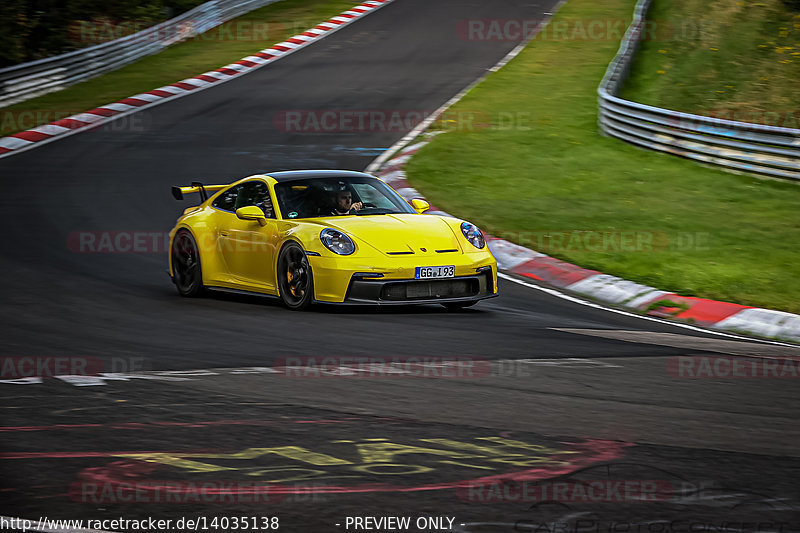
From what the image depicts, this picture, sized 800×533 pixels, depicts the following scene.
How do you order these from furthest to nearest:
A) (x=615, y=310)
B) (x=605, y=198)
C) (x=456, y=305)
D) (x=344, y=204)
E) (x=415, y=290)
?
(x=605, y=198) < (x=615, y=310) < (x=344, y=204) < (x=456, y=305) < (x=415, y=290)

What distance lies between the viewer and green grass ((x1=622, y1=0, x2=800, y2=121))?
81.3 ft

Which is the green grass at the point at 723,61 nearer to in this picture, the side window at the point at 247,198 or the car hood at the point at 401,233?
the car hood at the point at 401,233

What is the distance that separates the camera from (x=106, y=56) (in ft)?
97.9

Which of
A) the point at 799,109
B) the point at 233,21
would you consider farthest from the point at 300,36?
the point at 799,109

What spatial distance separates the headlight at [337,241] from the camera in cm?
995

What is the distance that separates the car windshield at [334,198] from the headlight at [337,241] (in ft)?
2.04

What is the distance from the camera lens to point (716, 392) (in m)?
6.80

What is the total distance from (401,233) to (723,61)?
844 inches

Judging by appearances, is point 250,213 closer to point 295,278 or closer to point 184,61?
point 295,278

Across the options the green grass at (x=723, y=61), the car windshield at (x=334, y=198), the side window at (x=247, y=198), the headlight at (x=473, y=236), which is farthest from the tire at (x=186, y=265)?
the green grass at (x=723, y=61)

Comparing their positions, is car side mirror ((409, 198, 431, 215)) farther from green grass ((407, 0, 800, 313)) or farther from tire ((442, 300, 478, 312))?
green grass ((407, 0, 800, 313))

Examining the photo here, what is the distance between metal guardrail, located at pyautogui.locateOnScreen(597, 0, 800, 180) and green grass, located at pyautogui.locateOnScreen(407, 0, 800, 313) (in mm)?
266

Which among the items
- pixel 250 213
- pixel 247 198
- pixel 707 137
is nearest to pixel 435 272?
pixel 250 213

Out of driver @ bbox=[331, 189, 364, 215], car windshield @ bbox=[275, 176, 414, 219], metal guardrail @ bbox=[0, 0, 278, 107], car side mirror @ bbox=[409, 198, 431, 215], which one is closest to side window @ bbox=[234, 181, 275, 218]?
car windshield @ bbox=[275, 176, 414, 219]
